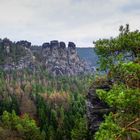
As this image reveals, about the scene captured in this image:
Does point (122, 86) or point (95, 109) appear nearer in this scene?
point (122, 86)

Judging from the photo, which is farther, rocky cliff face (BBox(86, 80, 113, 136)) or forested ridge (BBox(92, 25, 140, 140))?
rocky cliff face (BBox(86, 80, 113, 136))

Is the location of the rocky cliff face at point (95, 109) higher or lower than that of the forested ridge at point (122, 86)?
lower

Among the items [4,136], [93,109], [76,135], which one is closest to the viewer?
[93,109]

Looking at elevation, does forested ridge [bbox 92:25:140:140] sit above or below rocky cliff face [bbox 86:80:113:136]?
above

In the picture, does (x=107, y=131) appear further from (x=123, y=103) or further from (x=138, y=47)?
(x=138, y=47)

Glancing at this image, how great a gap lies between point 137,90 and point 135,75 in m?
0.92

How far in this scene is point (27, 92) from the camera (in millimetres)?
173125

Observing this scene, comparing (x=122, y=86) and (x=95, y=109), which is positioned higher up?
(x=122, y=86)

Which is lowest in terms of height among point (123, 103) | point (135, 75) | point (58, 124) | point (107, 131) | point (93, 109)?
point (58, 124)

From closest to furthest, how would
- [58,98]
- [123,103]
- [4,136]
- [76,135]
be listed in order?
[123,103] → [76,135] → [4,136] → [58,98]

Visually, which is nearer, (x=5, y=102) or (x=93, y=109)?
(x=93, y=109)

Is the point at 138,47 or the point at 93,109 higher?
the point at 138,47

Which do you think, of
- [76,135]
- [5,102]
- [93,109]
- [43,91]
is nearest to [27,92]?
[43,91]

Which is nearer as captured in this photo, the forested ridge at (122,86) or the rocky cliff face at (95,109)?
the forested ridge at (122,86)
